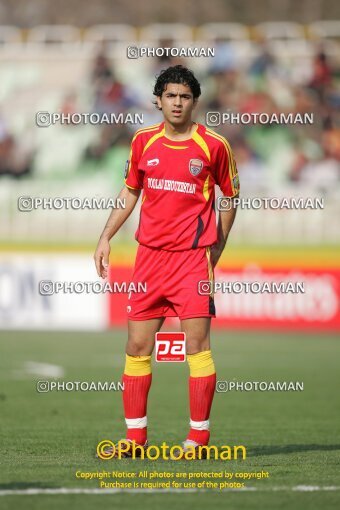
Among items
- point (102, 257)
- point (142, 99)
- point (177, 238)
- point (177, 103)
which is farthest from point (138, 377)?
point (142, 99)

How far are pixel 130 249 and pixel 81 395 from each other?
937cm

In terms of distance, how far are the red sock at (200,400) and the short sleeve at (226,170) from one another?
1.16 m

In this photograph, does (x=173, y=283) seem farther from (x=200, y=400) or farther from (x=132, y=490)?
(x=132, y=490)

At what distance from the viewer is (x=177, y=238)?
7.48 meters

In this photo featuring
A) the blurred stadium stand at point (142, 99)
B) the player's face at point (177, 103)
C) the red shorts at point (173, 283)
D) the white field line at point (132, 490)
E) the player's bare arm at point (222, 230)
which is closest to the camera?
the white field line at point (132, 490)

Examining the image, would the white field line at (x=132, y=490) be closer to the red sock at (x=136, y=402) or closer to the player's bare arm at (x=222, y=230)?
the red sock at (x=136, y=402)

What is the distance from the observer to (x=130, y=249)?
22.0 meters

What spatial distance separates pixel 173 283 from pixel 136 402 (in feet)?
2.53

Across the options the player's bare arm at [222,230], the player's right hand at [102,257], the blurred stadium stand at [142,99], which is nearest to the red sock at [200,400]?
the player's bare arm at [222,230]

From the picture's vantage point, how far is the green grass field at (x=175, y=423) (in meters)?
6.09

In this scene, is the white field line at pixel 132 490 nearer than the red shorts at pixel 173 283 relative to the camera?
Yes

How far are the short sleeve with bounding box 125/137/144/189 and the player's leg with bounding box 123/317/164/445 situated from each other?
2.84 feet

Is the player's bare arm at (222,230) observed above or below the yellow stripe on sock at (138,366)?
above

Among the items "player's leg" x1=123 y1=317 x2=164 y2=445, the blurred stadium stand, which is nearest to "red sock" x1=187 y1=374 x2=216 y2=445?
"player's leg" x1=123 y1=317 x2=164 y2=445
